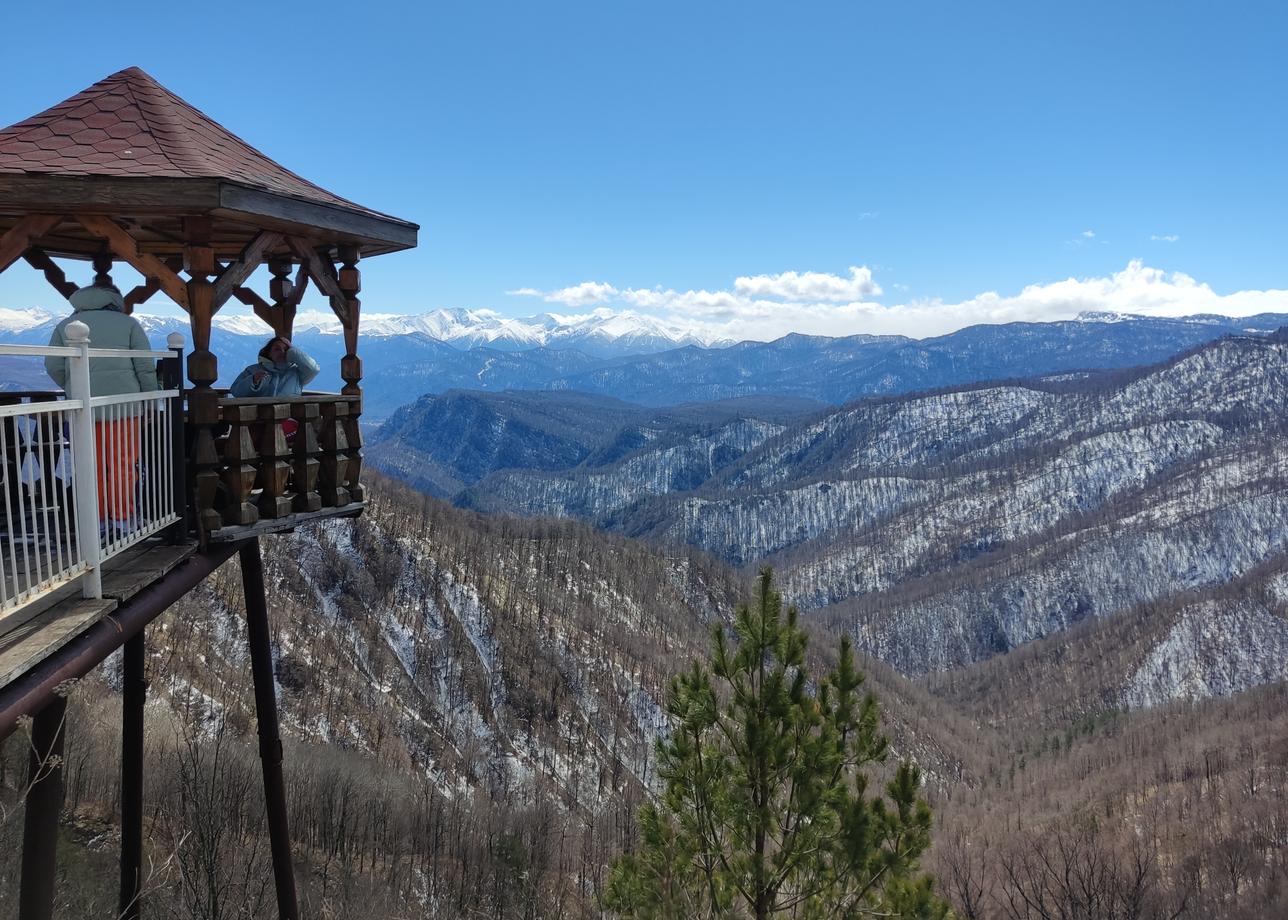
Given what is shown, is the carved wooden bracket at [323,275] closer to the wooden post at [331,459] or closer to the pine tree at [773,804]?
the wooden post at [331,459]

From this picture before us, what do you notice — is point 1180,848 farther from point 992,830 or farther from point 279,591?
point 279,591

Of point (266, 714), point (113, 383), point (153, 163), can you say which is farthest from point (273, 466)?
point (266, 714)

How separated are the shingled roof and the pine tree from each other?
5.99 meters

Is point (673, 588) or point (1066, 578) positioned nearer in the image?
point (673, 588)

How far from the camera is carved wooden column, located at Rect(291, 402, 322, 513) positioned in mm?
Result: 7527

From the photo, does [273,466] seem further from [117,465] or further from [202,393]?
[117,465]

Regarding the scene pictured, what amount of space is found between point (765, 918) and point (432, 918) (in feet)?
48.2

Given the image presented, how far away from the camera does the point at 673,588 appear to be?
120750 millimetres

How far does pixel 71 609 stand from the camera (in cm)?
468

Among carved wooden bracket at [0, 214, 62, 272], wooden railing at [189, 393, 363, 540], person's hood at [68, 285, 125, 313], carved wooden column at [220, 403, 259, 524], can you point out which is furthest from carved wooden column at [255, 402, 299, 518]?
carved wooden bracket at [0, 214, 62, 272]

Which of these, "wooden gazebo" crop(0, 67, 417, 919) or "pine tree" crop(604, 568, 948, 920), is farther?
"pine tree" crop(604, 568, 948, 920)

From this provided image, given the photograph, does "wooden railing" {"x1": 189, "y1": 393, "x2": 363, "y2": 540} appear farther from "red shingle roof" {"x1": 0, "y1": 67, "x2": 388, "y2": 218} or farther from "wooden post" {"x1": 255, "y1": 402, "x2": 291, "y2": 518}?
"red shingle roof" {"x1": 0, "y1": 67, "x2": 388, "y2": 218}

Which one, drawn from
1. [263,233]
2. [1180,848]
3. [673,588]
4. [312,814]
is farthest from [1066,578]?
[263,233]

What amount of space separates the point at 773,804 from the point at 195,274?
26.8 feet
